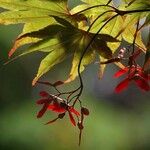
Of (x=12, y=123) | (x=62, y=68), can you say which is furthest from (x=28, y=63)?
(x=12, y=123)

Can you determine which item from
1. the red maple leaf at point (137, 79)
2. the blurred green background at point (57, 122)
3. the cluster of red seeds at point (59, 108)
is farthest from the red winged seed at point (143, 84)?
the blurred green background at point (57, 122)

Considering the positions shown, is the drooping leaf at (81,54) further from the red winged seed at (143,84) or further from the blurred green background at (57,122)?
the blurred green background at (57,122)

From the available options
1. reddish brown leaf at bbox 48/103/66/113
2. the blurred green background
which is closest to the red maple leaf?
reddish brown leaf at bbox 48/103/66/113

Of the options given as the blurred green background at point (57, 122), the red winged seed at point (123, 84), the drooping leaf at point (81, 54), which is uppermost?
the drooping leaf at point (81, 54)

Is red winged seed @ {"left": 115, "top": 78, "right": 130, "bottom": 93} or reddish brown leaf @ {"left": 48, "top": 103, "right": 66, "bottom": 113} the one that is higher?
red winged seed @ {"left": 115, "top": 78, "right": 130, "bottom": 93}

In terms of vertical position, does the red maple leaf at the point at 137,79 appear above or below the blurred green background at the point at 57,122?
above

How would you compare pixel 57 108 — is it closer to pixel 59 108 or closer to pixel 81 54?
pixel 59 108

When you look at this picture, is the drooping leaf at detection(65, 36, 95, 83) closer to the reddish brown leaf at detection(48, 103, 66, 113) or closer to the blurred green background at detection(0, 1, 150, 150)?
the reddish brown leaf at detection(48, 103, 66, 113)

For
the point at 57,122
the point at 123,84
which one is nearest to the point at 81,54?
the point at 123,84
